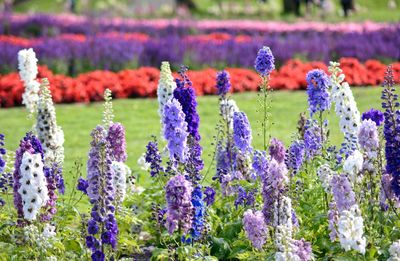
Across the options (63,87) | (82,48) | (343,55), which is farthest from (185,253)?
(343,55)

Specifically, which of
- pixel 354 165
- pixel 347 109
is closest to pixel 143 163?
pixel 347 109

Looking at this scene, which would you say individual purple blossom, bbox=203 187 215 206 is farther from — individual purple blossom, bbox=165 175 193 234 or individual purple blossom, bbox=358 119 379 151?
individual purple blossom, bbox=165 175 193 234

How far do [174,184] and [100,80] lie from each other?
9.57 metres

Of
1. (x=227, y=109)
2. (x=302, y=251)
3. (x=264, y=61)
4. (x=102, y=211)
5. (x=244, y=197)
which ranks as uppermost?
(x=264, y=61)

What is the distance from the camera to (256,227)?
4.96 metres

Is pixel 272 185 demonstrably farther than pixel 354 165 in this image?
Yes

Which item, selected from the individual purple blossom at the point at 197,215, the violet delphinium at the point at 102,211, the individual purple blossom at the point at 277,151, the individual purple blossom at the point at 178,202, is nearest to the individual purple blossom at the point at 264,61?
the individual purple blossom at the point at 277,151

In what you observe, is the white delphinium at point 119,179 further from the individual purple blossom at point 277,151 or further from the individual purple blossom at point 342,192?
the individual purple blossom at point 342,192

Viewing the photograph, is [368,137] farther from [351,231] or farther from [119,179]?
[119,179]

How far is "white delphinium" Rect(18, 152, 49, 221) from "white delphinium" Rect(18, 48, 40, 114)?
8.46ft

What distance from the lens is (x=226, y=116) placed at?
22.0ft

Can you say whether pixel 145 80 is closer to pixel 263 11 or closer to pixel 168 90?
pixel 168 90

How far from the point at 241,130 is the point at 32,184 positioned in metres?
1.74

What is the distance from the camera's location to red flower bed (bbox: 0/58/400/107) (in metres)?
13.5
